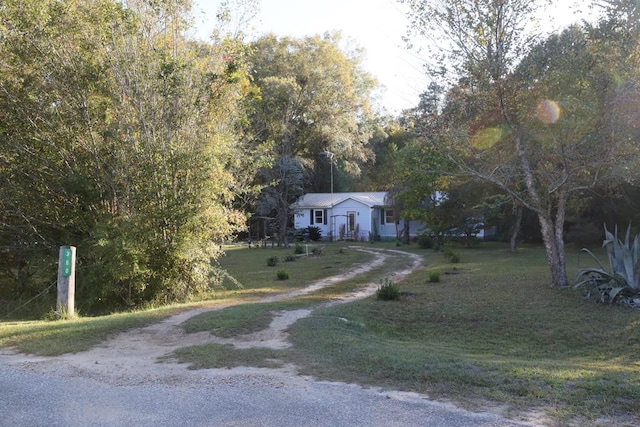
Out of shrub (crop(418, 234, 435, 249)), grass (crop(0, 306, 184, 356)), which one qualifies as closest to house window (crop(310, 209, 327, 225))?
shrub (crop(418, 234, 435, 249))

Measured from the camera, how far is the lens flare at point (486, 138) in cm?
1355

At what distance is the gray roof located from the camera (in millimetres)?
40531

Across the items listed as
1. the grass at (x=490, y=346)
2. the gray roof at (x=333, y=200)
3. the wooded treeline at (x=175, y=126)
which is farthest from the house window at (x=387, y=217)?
the wooded treeline at (x=175, y=126)

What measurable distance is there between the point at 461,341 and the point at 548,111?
622 centimetres

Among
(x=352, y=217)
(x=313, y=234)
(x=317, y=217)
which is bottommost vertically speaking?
(x=313, y=234)

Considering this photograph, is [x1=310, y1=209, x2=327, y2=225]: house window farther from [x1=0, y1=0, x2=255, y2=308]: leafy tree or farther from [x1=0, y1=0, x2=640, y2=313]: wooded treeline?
[x1=0, y1=0, x2=255, y2=308]: leafy tree

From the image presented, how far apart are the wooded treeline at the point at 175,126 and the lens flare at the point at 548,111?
0.03 m

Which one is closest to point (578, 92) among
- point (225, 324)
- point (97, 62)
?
point (225, 324)

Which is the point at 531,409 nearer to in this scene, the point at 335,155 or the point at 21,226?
the point at 21,226

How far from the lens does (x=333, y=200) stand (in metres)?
42.5

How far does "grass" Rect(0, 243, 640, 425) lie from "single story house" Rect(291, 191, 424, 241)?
80.5 ft

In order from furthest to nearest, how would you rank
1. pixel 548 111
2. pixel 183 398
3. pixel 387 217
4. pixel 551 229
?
pixel 387 217
pixel 551 229
pixel 548 111
pixel 183 398

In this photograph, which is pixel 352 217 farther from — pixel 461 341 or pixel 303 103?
pixel 461 341

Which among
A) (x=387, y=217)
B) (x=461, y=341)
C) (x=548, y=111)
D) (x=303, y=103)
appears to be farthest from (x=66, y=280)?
(x=387, y=217)
